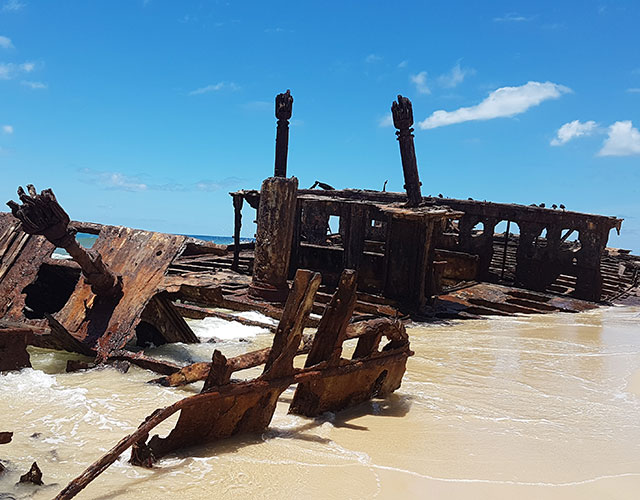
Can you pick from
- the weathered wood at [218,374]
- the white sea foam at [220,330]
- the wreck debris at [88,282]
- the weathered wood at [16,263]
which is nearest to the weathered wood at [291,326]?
the weathered wood at [218,374]

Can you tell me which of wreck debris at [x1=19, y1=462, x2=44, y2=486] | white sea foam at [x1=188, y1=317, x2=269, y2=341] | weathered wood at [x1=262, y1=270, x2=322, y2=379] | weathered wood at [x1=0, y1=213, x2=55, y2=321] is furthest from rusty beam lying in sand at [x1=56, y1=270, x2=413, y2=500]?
white sea foam at [x1=188, y1=317, x2=269, y2=341]

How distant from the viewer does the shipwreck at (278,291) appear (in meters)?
3.67

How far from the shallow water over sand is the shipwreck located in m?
0.22

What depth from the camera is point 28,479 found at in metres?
3.03

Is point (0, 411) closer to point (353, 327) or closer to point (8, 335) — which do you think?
point (8, 335)

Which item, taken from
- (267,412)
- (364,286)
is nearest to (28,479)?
(267,412)

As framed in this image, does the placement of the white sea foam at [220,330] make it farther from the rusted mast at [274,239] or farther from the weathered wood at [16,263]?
the weathered wood at [16,263]

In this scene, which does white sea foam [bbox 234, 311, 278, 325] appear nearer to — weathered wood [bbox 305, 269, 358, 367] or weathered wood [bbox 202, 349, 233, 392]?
weathered wood [bbox 305, 269, 358, 367]

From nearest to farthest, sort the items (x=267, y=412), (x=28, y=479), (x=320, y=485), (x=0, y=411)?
1. (x=28, y=479)
2. (x=320, y=485)
3. (x=267, y=412)
4. (x=0, y=411)

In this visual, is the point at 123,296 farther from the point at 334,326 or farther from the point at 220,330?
the point at 334,326

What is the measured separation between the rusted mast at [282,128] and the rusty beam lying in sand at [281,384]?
37.1ft

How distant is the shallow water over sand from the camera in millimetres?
3209

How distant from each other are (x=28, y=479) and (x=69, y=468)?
32 cm

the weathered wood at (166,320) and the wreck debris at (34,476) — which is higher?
the weathered wood at (166,320)
